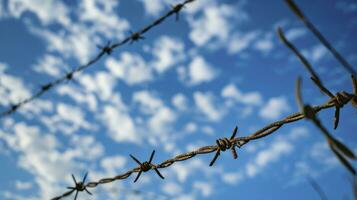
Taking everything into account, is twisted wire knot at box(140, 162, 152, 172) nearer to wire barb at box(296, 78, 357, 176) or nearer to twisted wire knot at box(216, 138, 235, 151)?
twisted wire knot at box(216, 138, 235, 151)

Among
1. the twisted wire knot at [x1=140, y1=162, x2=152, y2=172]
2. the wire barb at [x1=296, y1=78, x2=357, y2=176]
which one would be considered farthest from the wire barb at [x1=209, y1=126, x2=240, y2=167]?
the wire barb at [x1=296, y1=78, x2=357, y2=176]

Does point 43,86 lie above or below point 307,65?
above

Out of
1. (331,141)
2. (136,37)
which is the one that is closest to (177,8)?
(136,37)

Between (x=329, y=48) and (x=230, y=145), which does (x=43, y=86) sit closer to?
(x=230, y=145)

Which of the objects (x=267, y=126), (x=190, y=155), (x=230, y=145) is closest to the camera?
(x=267, y=126)

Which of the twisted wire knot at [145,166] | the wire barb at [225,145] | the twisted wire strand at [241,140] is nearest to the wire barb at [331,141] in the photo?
the twisted wire strand at [241,140]

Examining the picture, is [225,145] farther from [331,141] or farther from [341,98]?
[331,141]

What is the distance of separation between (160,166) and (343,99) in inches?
42.4

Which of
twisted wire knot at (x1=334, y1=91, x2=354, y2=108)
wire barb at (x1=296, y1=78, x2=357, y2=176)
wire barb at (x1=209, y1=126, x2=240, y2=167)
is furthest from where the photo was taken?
wire barb at (x1=209, y1=126, x2=240, y2=167)

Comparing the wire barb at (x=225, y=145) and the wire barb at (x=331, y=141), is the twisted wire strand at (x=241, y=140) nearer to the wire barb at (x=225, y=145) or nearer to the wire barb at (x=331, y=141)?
the wire barb at (x=225, y=145)

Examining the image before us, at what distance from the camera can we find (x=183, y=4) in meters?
3.28

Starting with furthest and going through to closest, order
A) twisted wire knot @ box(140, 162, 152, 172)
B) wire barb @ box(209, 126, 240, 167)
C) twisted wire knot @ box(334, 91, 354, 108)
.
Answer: twisted wire knot @ box(140, 162, 152, 172) < wire barb @ box(209, 126, 240, 167) < twisted wire knot @ box(334, 91, 354, 108)

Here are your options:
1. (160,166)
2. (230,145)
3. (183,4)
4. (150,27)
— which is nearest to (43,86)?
(150,27)

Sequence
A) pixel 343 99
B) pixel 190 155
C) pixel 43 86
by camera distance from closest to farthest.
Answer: pixel 343 99 → pixel 190 155 → pixel 43 86
